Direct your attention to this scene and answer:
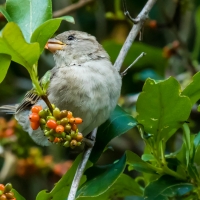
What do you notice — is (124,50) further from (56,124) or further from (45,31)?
(56,124)

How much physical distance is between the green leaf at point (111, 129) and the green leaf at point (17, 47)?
0.53 m

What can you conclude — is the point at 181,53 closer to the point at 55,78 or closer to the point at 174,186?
the point at 55,78

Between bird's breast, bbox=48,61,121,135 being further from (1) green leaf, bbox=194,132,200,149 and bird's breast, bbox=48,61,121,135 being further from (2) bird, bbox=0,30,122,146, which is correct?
(1) green leaf, bbox=194,132,200,149

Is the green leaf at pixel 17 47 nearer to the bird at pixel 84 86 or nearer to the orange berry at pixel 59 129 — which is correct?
the orange berry at pixel 59 129

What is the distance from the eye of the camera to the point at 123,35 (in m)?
4.54

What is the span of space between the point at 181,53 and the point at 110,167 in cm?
177

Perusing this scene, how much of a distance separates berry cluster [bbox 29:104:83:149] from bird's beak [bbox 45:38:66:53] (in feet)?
3.64

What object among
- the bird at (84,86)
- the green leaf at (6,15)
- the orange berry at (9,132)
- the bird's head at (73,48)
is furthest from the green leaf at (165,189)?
the orange berry at (9,132)

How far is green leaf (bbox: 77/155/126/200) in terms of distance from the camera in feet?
6.21

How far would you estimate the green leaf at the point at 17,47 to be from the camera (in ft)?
5.22

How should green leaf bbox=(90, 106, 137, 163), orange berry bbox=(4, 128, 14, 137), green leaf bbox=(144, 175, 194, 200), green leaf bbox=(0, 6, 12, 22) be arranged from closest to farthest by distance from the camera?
1. green leaf bbox=(0, 6, 12, 22)
2. green leaf bbox=(144, 175, 194, 200)
3. green leaf bbox=(90, 106, 137, 163)
4. orange berry bbox=(4, 128, 14, 137)

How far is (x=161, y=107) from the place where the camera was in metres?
1.92

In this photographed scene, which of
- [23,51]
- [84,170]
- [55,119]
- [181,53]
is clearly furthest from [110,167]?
[181,53]

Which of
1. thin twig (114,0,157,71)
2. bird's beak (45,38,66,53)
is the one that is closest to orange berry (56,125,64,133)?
thin twig (114,0,157,71)
